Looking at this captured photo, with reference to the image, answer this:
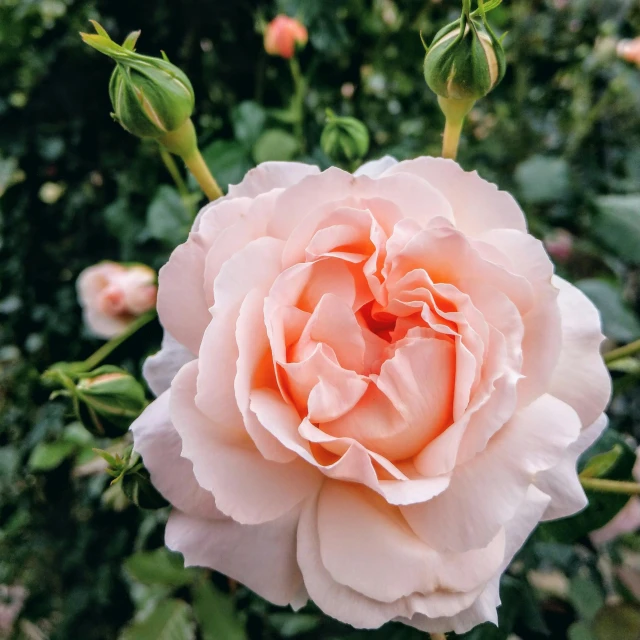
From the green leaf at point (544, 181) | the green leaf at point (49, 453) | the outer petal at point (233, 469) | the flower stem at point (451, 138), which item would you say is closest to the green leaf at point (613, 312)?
the green leaf at point (544, 181)

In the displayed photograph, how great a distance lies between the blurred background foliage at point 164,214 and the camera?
0.57 m

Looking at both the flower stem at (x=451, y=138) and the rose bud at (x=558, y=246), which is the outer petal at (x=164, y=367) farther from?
the rose bud at (x=558, y=246)

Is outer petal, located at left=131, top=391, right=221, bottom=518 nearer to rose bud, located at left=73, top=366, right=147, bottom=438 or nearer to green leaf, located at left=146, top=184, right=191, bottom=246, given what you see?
rose bud, located at left=73, top=366, right=147, bottom=438

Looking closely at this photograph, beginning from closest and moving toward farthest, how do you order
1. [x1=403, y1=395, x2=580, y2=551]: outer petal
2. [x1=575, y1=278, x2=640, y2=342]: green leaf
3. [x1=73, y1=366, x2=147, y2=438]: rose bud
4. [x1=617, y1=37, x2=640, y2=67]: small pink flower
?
[x1=403, y1=395, x2=580, y2=551]: outer petal < [x1=73, y1=366, x2=147, y2=438]: rose bud < [x1=575, y1=278, x2=640, y2=342]: green leaf < [x1=617, y1=37, x2=640, y2=67]: small pink flower

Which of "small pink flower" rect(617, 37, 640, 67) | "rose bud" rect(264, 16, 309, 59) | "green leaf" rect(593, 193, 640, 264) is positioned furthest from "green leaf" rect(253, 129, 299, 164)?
"small pink flower" rect(617, 37, 640, 67)

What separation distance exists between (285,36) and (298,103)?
0.07 metres

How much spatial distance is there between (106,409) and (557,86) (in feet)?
2.96

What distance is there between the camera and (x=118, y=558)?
72 cm

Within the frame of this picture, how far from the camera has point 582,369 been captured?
292mm

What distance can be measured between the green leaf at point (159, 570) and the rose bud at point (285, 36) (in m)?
0.54

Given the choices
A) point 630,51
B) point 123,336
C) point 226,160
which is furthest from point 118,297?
point 630,51

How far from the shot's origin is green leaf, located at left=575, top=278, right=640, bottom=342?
59cm

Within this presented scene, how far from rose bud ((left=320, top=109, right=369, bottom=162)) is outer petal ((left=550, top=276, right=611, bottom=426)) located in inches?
8.2

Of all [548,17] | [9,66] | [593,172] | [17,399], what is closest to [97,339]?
[17,399]
